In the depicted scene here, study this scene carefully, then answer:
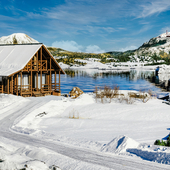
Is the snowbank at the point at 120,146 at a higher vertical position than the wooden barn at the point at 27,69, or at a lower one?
lower

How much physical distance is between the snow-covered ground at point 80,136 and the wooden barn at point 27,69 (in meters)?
4.17

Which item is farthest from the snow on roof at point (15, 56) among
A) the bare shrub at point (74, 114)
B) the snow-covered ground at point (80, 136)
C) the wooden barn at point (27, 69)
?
the bare shrub at point (74, 114)

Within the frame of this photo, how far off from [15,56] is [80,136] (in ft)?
60.6

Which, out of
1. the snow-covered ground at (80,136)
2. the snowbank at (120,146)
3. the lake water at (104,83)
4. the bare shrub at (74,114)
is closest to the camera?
the snow-covered ground at (80,136)

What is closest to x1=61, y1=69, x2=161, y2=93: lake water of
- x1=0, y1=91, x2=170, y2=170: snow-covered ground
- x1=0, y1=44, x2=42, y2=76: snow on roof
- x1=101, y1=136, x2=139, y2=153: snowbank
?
x1=0, y1=91, x2=170, y2=170: snow-covered ground

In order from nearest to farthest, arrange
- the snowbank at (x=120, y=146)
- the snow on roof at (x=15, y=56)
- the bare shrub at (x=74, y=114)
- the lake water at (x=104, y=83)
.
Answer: the snowbank at (x=120, y=146) → the bare shrub at (x=74, y=114) → the snow on roof at (x=15, y=56) → the lake water at (x=104, y=83)

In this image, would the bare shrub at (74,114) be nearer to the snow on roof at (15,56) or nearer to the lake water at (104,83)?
the snow on roof at (15,56)

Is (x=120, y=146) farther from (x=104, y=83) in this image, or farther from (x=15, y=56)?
(x=104, y=83)

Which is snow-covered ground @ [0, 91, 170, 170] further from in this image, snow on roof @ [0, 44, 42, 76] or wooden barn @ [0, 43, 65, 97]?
snow on roof @ [0, 44, 42, 76]

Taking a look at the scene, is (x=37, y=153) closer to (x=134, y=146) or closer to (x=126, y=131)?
(x=134, y=146)

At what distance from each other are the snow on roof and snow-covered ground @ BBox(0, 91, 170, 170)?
4344 mm

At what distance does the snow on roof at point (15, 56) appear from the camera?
1007 inches

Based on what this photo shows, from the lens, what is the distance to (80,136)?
12.7m

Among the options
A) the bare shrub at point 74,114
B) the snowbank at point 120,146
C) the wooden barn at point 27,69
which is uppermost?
the wooden barn at point 27,69
